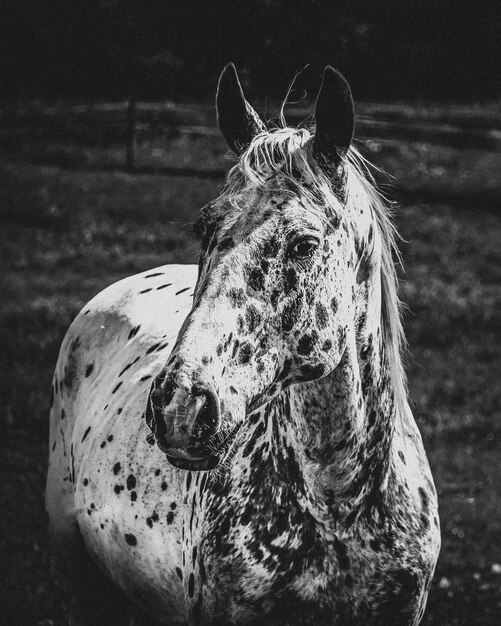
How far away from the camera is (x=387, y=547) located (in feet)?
9.95

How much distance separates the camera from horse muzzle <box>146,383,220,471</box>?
2.40 m

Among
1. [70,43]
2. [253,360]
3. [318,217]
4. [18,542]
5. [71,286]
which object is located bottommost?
[18,542]

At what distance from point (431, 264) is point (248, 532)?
10393mm

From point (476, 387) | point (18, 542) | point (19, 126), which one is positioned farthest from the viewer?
point (19, 126)

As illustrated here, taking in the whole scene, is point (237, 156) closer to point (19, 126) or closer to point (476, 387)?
point (476, 387)

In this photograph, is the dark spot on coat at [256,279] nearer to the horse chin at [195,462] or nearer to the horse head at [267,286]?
the horse head at [267,286]

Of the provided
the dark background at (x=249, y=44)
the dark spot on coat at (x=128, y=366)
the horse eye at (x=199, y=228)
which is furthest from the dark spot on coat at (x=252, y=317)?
the dark background at (x=249, y=44)

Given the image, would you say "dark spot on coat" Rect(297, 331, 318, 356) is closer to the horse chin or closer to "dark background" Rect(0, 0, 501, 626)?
the horse chin

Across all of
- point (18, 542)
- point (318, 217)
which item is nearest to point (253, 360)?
point (318, 217)

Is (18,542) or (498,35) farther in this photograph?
(498,35)

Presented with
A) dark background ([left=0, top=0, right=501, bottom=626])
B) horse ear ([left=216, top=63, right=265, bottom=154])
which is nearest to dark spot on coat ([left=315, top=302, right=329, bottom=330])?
horse ear ([left=216, top=63, right=265, bottom=154])

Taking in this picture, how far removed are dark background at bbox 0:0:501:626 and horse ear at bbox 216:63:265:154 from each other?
22.9 inches

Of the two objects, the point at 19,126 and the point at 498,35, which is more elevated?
the point at 498,35

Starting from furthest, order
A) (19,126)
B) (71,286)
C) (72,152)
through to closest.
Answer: (19,126) → (72,152) → (71,286)
